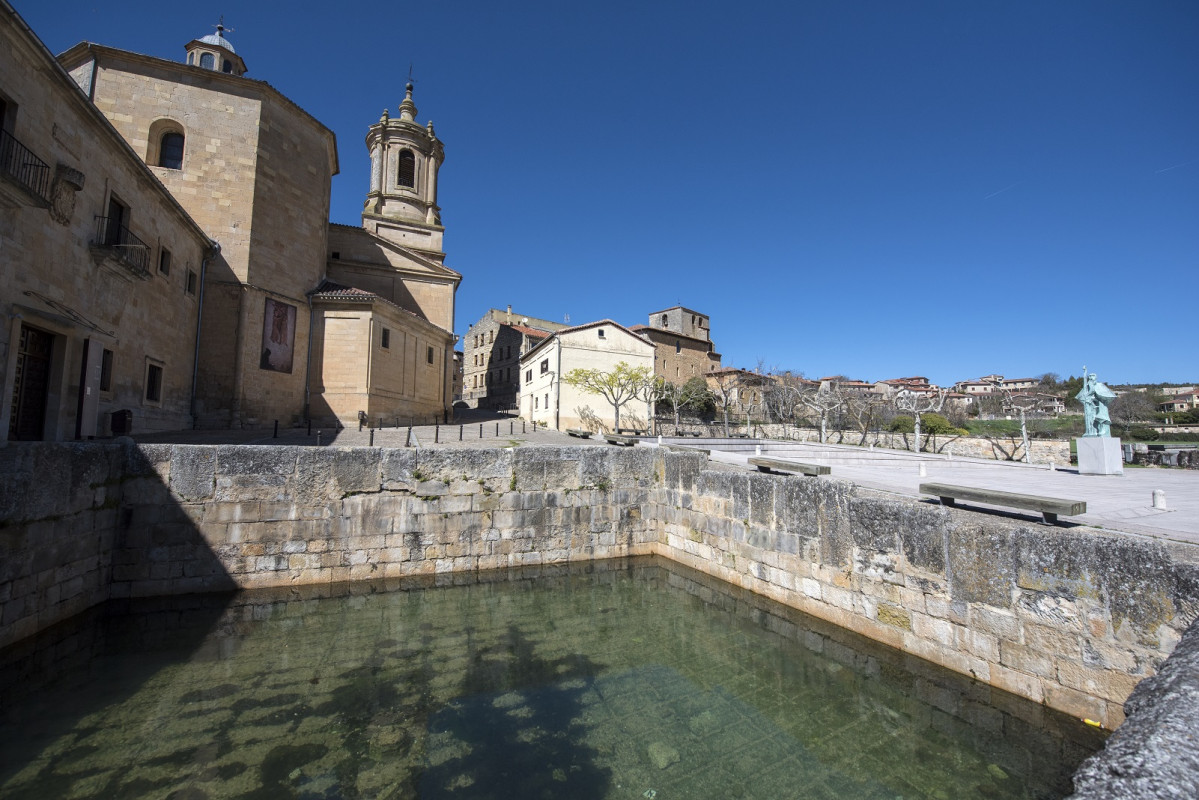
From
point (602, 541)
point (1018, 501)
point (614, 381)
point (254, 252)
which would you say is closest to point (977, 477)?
point (1018, 501)

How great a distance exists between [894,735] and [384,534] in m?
7.43

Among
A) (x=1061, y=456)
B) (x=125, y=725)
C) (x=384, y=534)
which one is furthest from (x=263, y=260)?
(x=1061, y=456)

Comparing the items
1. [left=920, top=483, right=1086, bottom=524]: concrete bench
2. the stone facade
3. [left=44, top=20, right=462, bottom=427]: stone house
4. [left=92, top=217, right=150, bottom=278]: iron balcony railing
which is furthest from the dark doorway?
[left=920, top=483, right=1086, bottom=524]: concrete bench

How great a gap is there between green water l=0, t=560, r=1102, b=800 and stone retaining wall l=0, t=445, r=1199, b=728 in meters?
0.48

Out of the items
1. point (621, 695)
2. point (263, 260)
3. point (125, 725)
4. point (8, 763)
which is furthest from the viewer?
point (263, 260)

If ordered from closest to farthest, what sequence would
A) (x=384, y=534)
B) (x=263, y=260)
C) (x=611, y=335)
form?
(x=384, y=534) → (x=263, y=260) → (x=611, y=335)

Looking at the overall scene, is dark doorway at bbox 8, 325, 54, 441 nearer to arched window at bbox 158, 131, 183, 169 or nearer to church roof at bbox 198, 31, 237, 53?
arched window at bbox 158, 131, 183, 169

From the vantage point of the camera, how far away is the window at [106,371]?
1196 cm

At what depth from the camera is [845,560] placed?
6.86 metres

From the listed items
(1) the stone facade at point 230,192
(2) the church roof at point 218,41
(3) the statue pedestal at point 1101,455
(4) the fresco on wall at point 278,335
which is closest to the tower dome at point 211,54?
(2) the church roof at point 218,41

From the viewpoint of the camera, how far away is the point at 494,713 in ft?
16.5

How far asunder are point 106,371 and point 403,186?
23251mm

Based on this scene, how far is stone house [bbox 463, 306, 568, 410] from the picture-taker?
5150cm

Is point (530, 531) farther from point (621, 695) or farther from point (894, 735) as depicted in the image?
point (894, 735)
